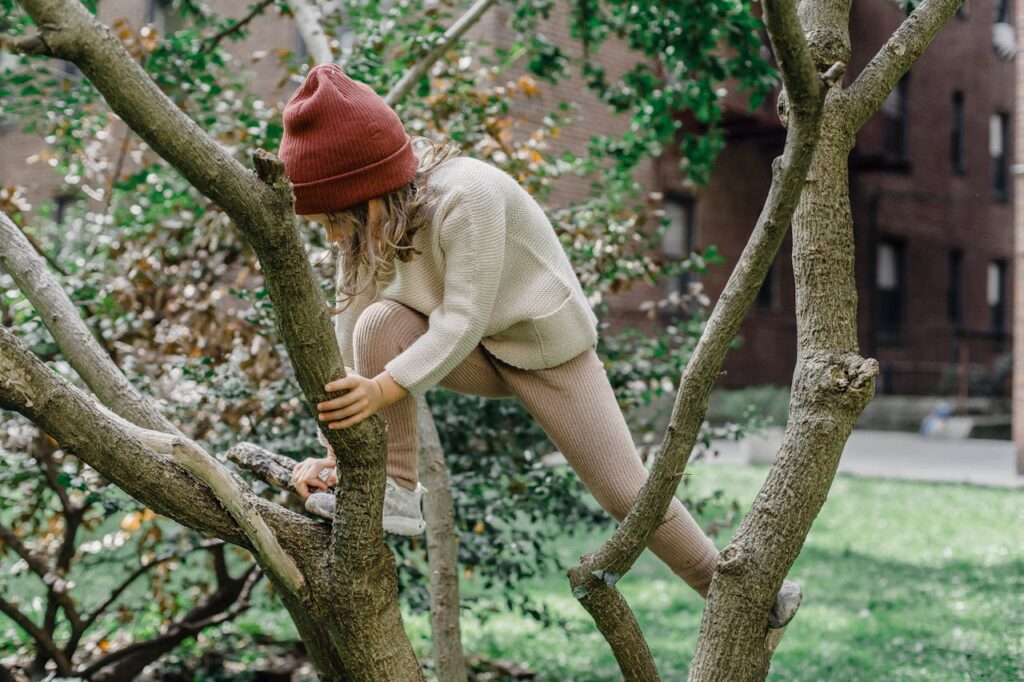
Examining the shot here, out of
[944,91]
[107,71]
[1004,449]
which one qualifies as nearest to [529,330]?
[107,71]

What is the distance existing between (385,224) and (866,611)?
397cm

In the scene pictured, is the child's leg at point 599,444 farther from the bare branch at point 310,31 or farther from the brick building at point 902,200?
the brick building at point 902,200

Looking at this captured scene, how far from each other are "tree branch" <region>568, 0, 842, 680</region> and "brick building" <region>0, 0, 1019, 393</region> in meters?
10.2

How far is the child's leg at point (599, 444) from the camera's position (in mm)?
2551

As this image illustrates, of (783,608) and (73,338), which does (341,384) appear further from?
(783,608)

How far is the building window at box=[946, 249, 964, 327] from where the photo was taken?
20203 mm

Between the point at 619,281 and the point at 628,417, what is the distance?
0.59m

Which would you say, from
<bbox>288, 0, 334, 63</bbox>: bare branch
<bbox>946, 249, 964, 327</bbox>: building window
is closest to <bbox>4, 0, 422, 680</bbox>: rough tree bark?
<bbox>288, 0, 334, 63</bbox>: bare branch

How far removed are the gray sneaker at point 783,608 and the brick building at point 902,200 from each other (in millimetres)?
9973

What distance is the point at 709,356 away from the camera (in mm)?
2039

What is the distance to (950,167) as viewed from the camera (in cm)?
1984

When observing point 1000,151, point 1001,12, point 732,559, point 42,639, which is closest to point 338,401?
point 732,559

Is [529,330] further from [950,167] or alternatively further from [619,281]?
[950,167]

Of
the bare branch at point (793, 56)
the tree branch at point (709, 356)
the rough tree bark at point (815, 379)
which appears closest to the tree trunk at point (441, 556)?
the tree branch at point (709, 356)
